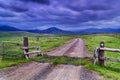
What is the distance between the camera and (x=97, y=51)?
1842cm

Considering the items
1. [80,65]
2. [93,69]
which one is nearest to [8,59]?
[80,65]

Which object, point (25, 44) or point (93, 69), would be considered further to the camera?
point (25, 44)

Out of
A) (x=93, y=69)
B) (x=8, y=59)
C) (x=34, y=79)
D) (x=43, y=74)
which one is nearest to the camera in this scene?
(x=34, y=79)

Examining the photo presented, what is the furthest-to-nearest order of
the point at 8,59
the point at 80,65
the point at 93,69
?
the point at 8,59
the point at 80,65
the point at 93,69

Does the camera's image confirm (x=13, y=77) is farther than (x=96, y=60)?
No

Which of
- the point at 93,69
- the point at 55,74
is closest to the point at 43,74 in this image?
the point at 55,74

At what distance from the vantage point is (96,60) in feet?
62.3

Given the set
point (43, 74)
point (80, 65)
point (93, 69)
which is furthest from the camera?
point (80, 65)

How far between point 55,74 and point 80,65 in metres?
4.49

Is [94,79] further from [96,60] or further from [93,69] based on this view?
[96,60]

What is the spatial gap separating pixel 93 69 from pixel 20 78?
614cm

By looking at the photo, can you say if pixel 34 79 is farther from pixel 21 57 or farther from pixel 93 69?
pixel 21 57

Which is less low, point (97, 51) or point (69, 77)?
point (97, 51)

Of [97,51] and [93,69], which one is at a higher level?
[97,51]
